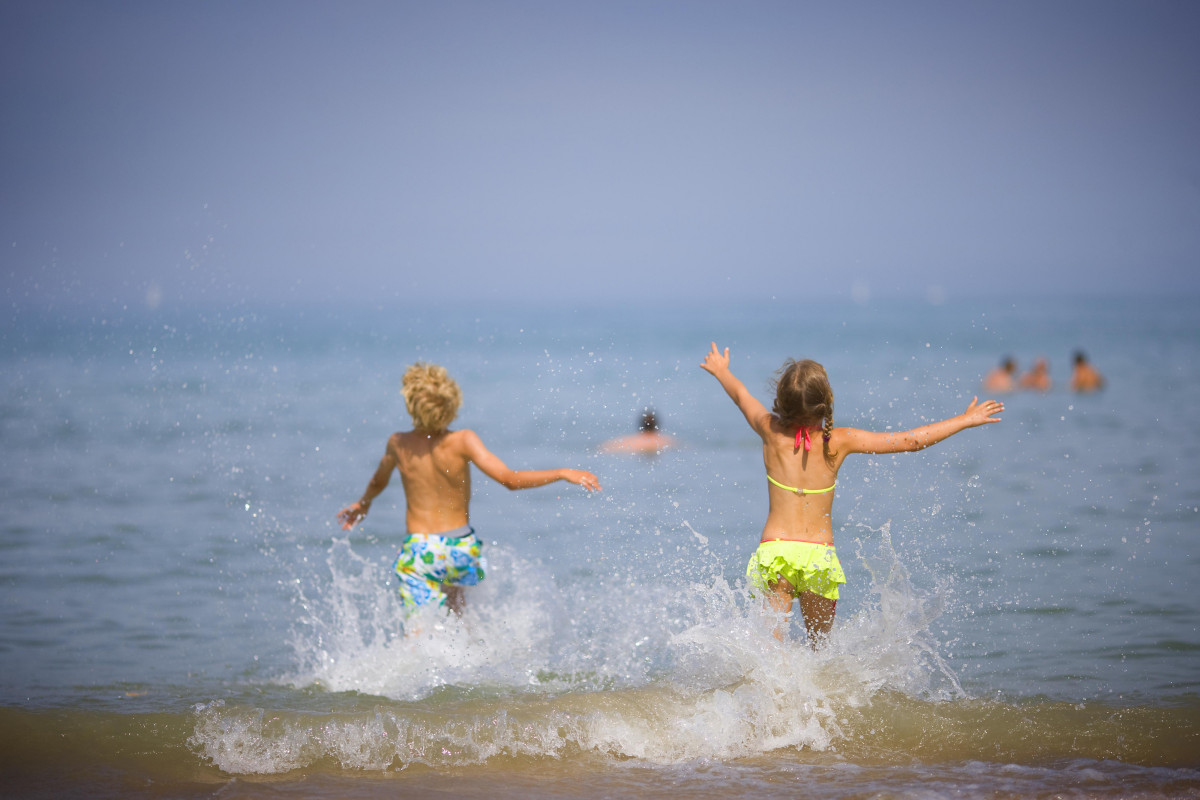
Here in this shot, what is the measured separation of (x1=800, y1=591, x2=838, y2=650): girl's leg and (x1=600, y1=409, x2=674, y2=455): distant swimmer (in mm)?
8686

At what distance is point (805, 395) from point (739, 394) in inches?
16.2

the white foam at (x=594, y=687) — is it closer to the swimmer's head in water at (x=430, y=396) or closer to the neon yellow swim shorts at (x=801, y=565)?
the neon yellow swim shorts at (x=801, y=565)

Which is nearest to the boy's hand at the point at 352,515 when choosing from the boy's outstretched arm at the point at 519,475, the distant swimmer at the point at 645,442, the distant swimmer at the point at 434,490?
the distant swimmer at the point at 434,490

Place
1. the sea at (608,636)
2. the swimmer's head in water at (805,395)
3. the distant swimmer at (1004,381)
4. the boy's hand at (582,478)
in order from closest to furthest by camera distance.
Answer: the sea at (608,636) < the swimmer's head in water at (805,395) < the boy's hand at (582,478) < the distant swimmer at (1004,381)

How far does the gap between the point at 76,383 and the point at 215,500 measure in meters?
18.1

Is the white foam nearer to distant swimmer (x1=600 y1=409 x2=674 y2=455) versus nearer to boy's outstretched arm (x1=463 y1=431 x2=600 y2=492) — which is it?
boy's outstretched arm (x1=463 y1=431 x2=600 y2=492)

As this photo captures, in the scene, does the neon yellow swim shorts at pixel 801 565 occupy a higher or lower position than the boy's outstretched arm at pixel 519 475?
lower

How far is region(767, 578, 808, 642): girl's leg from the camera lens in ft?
14.2

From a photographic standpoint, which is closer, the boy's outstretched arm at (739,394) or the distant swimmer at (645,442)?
the boy's outstretched arm at (739,394)

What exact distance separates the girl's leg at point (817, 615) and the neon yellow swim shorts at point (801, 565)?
7 cm

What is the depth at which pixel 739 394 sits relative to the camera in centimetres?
452

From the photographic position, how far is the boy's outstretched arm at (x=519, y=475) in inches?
179

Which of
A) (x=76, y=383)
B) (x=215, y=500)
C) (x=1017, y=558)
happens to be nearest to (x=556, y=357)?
(x=76, y=383)

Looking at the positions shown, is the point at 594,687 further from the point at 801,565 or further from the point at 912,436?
the point at 912,436
